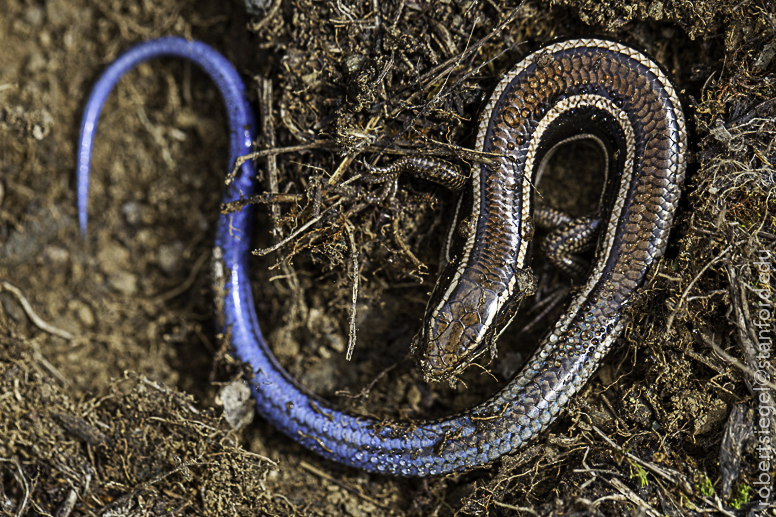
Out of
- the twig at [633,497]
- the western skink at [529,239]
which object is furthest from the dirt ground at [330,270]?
the western skink at [529,239]

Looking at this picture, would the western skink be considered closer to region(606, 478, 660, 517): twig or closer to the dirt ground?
the dirt ground

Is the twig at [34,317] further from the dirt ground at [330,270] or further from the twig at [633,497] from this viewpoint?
the twig at [633,497]

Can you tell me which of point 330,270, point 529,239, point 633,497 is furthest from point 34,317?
point 633,497

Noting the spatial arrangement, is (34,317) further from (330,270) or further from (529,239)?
(529,239)

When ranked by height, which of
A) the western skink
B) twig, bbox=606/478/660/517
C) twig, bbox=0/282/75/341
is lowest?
twig, bbox=0/282/75/341


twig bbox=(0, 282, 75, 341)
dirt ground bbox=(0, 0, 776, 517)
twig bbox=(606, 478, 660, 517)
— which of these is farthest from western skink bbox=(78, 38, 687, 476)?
twig bbox=(0, 282, 75, 341)

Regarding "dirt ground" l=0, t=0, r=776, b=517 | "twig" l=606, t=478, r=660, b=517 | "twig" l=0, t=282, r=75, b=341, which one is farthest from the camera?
"twig" l=0, t=282, r=75, b=341

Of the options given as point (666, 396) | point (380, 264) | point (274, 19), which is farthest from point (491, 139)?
point (666, 396)

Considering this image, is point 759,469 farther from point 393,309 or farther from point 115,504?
point 115,504
